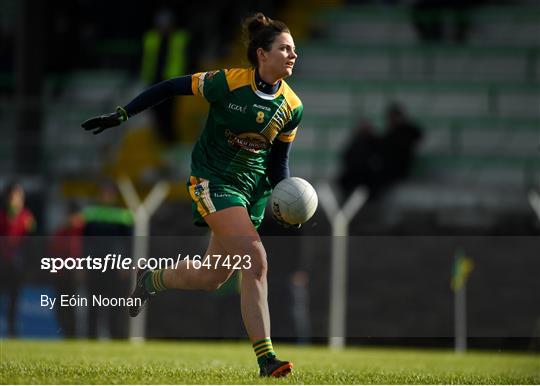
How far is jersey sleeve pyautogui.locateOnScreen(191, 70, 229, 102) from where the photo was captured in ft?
24.3

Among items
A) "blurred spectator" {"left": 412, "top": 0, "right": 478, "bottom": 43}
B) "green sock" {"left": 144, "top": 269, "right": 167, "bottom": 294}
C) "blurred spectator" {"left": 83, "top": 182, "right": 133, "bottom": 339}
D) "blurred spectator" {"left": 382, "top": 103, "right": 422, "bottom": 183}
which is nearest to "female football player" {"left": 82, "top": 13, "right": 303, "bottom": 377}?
"green sock" {"left": 144, "top": 269, "right": 167, "bottom": 294}

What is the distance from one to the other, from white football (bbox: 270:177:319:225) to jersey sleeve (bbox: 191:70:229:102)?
2.34ft

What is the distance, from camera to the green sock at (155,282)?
26.7 feet

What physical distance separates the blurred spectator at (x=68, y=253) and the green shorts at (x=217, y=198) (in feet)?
17.4

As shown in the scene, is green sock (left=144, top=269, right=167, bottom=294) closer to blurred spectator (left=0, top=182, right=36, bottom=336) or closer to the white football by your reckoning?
the white football

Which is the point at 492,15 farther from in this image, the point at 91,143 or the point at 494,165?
the point at 91,143

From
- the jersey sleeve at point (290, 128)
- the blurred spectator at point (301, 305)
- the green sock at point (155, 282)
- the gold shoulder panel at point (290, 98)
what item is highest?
the gold shoulder panel at point (290, 98)

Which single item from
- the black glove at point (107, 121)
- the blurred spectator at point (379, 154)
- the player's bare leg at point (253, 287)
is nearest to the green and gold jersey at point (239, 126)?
the player's bare leg at point (253, 287)

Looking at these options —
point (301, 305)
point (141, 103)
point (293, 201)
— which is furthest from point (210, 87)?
point (301, 305)

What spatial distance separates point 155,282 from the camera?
26.8 feet

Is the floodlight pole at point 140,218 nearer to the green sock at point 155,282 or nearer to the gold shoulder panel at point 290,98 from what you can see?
the green sock at point 155,282

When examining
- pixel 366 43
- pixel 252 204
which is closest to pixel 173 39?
pixel 366 43

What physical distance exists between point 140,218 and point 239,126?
7.44 metres

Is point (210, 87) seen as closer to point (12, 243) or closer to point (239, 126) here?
point (239, 126)
